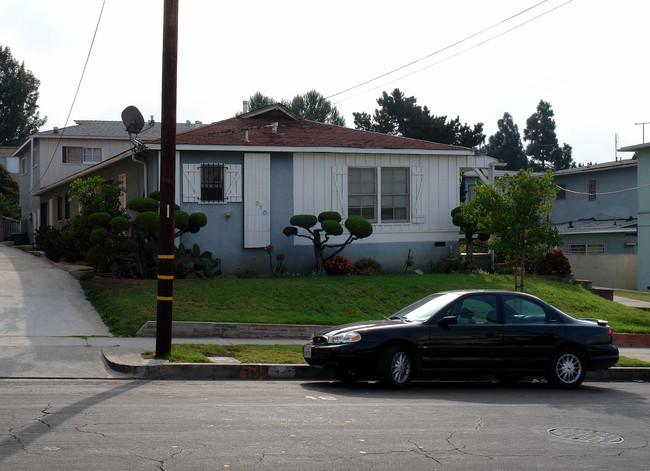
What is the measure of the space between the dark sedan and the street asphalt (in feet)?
5.05

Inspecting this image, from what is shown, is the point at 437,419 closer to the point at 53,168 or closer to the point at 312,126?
the point at 312,126

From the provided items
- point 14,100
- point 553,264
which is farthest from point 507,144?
point 553,264

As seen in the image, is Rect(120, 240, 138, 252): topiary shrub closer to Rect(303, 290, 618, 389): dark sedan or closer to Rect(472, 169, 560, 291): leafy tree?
Rect(303, 290, 618, 389): dark sedan

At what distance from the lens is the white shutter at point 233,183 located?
64.4 ft

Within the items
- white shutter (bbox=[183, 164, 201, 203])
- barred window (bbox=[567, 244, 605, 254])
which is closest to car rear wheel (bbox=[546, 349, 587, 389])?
white shutter (bbox=[183, 164, 201, 203])

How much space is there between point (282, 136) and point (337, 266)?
4.54 metres

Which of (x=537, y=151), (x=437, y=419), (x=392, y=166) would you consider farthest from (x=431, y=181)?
(x=537, y=151)

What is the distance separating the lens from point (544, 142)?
8431 centimetres

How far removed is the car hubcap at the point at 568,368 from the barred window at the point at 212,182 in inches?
448

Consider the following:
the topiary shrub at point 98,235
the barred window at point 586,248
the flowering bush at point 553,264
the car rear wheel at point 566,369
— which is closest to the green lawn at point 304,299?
the topiary shrub at point 98,235

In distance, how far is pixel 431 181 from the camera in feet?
71.5

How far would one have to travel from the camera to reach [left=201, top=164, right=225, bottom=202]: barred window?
1958 centimetres

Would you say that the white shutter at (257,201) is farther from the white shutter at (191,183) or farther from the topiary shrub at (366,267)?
the topiary shrub at (366,267)

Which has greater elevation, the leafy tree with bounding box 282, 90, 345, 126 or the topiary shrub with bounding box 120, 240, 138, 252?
the leafy tree with bounding box 282, 90, 345, 126
